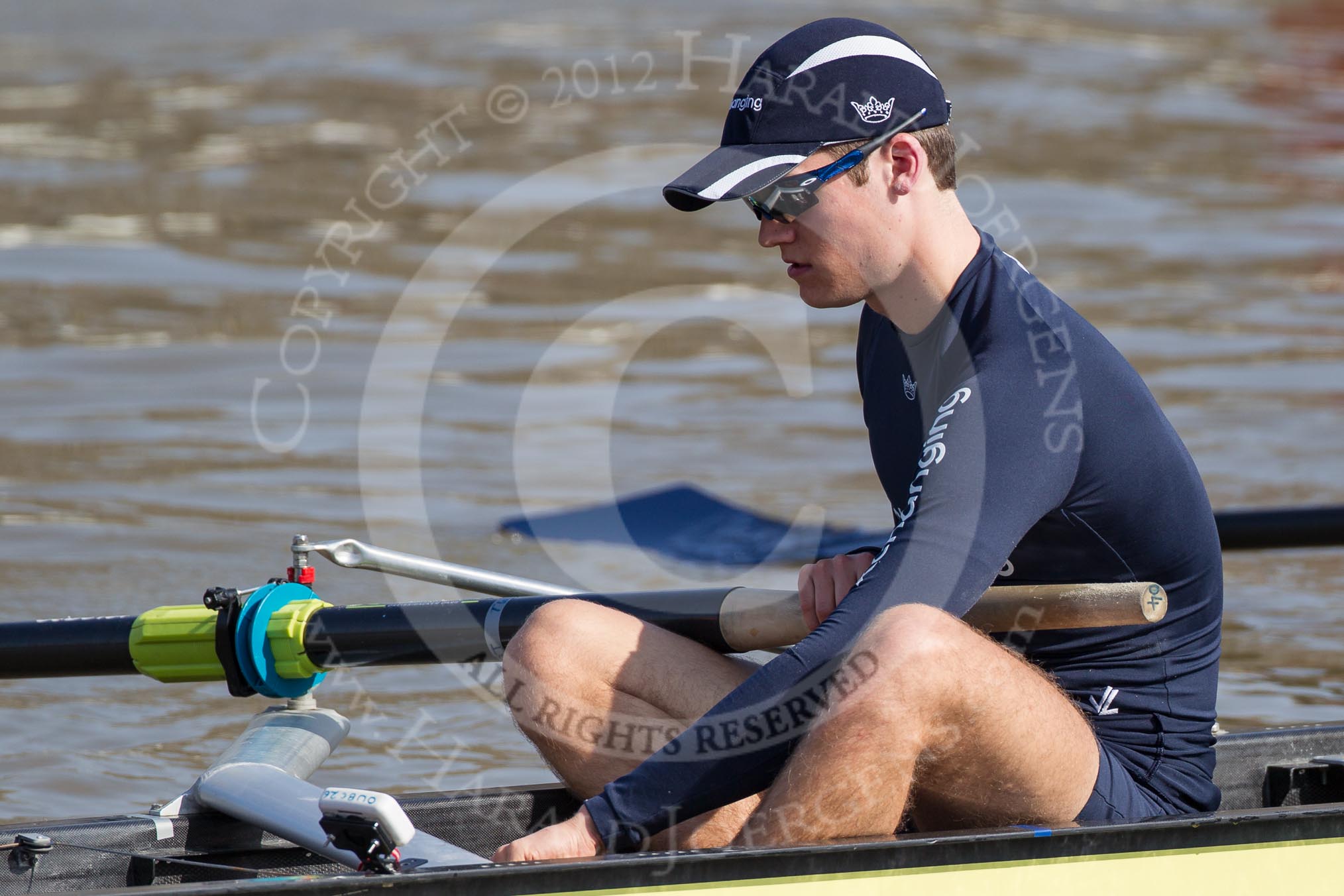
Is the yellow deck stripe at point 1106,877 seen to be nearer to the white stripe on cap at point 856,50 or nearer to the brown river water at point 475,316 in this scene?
the white stripe on cap at point 856,50

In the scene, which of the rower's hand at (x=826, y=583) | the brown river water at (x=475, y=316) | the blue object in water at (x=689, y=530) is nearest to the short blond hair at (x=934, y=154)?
the rower's hand at (x=826, y=583)

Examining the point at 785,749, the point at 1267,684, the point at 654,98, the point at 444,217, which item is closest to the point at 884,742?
the point at 785,749

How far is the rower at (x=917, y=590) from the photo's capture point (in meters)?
2.32

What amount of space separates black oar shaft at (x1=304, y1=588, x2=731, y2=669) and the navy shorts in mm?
752

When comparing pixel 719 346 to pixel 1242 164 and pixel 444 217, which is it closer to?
pixel 444 217

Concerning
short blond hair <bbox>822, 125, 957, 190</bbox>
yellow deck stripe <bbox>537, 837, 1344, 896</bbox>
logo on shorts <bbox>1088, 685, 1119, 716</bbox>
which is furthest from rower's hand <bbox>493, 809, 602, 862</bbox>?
short blond hair <bbox>822, 125, 957, 190</bbox>

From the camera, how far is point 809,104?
2561 millimetres

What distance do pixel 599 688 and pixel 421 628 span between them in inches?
15.4

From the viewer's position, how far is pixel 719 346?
29.1 ft

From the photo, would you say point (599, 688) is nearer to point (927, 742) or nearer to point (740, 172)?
point (927, 742)

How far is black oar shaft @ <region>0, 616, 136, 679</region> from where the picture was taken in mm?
3053

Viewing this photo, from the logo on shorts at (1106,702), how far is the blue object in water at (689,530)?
10.2 feet

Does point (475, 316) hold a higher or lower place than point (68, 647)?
higher

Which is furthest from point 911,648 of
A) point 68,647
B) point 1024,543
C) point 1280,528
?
point 1280,528
